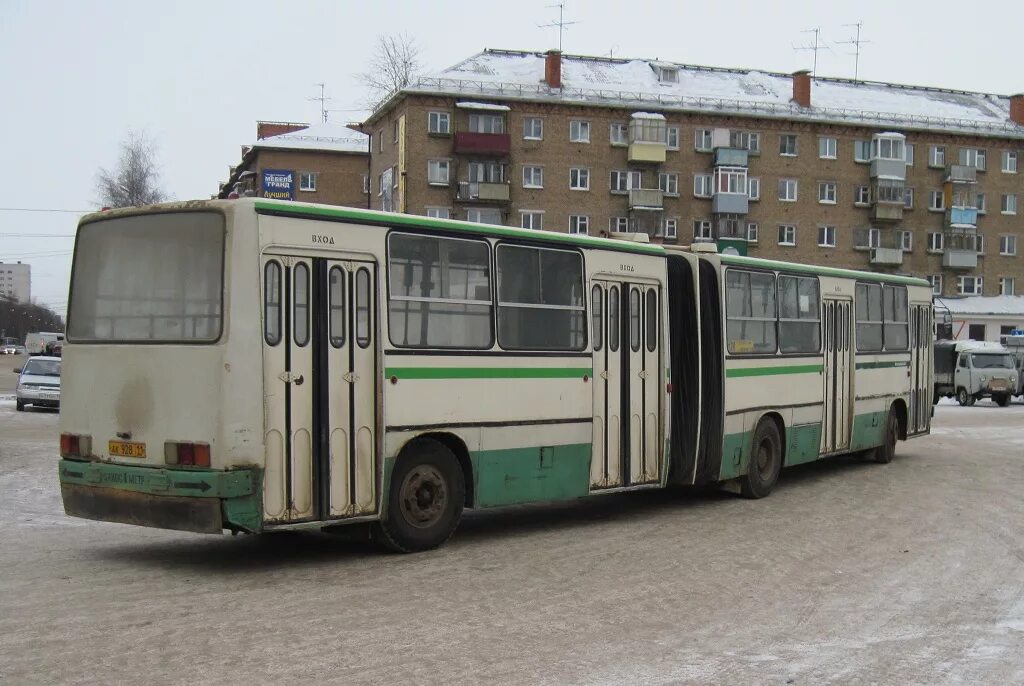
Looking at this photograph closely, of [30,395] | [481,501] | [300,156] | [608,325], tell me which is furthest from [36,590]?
[300,156]

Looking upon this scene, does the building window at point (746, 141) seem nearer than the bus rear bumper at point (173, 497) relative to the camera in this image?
No

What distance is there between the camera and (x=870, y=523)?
42.6 feet

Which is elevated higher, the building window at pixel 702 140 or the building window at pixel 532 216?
the building window at pixel 702 140

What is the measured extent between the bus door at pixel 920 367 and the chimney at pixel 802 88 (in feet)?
187

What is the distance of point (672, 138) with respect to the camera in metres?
72.5

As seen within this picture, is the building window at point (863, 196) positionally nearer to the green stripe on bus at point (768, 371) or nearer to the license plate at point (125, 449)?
the green stripe on bus at point (768, 371)

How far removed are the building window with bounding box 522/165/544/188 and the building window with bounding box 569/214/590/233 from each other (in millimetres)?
2748

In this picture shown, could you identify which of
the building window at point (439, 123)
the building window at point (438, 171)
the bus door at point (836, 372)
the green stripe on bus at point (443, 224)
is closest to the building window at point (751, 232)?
the building window at point (438, 171)

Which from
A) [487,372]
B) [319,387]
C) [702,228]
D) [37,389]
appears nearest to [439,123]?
[702,228]

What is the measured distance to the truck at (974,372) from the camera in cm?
4475

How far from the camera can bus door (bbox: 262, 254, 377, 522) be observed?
9336 mm

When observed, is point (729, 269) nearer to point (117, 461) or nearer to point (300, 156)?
point (117, 461)

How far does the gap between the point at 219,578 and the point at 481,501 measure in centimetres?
278

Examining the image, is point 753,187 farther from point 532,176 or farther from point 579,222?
point 532,176
